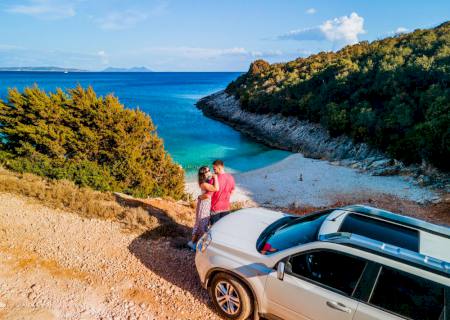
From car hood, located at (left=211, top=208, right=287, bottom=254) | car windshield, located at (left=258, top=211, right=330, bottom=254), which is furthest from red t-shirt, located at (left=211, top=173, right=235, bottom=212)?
car windshield, located at (left=258, top=211, right=330, bottom=254)

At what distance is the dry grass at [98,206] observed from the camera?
8.18 meters

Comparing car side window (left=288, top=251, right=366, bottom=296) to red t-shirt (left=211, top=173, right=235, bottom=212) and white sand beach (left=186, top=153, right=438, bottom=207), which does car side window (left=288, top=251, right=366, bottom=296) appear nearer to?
red t-shirt (left=211, top=173, right=235, bottom=212)

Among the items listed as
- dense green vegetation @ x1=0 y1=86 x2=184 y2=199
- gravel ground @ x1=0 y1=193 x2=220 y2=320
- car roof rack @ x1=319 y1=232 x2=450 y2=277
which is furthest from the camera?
dense green vegetation @ x1=0 y1=86 x2=184 y2=199

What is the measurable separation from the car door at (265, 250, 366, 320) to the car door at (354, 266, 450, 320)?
21 centimetres

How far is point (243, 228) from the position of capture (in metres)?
5.42

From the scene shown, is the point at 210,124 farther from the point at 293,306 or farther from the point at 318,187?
the point at 293,306

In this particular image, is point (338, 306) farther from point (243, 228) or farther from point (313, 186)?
point (313, 186)

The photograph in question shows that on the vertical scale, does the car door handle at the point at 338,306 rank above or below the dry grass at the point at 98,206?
above

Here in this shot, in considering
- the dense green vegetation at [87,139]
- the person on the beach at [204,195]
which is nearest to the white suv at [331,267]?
the person on the beach at [204,195]

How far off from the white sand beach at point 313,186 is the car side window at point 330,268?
11.1 metres

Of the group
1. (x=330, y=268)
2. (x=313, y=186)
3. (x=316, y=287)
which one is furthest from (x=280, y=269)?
(x=313, y=186)

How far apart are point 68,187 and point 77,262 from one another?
4419 millimetres

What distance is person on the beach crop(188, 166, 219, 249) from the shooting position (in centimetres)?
673

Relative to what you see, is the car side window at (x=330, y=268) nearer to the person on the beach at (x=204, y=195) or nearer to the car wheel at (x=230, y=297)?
the car wheel at (x=230, y=297)
